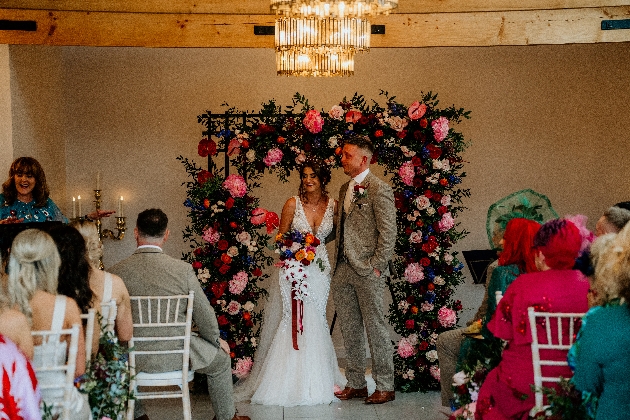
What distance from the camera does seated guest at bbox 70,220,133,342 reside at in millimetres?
4555

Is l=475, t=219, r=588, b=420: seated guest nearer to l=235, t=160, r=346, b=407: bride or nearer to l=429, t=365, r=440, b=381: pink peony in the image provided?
l=235, t=160, r=346, b=407: bride

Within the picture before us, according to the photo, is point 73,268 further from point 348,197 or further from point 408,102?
point 408,102

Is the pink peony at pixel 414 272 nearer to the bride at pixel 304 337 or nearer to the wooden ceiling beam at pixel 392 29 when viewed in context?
the bride at pixel 304 337

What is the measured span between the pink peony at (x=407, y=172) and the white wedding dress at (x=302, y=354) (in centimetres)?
61

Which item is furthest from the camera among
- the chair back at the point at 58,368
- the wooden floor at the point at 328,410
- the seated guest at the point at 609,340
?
the wooden floor at the point at 328,410

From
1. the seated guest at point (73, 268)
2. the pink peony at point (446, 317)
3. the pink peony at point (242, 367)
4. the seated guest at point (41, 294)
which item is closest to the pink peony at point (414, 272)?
the pink peony at point (446, 317)

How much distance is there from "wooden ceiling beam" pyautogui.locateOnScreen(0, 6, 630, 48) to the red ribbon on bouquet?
2.07m

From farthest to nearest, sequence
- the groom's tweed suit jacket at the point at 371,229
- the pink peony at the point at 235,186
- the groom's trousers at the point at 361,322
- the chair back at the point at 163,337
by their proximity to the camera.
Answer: the pink peony at the point at 235,186, the groom's trousers at the point at 361,322, the groom's tweed suit jacket at the point at 371,229, the chair back at the point at 163,337

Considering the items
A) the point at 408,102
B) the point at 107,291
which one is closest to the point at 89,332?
the point at 107,291

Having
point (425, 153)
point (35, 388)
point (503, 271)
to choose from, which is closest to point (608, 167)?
point (425, 153)

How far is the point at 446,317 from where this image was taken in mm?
6625

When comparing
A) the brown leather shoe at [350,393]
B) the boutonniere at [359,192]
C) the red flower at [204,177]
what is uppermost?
the red flower at [204,177]

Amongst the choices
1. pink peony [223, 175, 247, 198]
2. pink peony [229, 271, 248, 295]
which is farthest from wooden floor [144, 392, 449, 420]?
pink peony [223, 175, 247, 198]

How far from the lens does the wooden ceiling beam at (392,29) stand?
21.8ft
